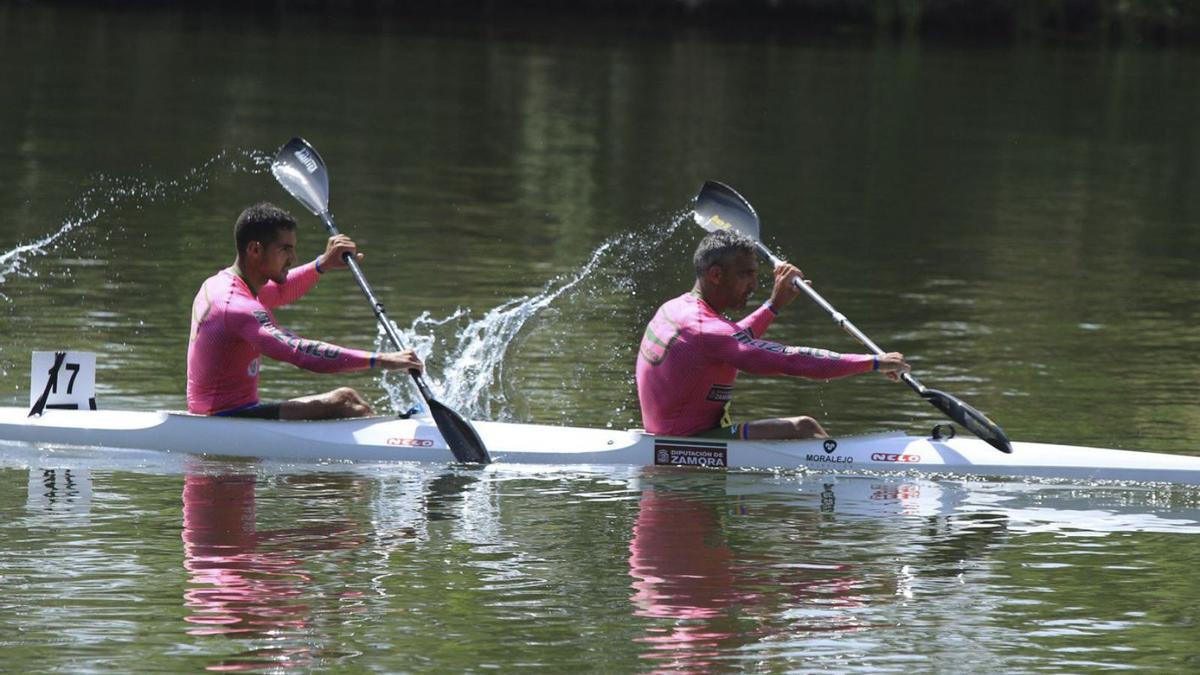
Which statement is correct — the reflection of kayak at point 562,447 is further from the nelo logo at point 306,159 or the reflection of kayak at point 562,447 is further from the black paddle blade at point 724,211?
the nelo logo at point 306,159

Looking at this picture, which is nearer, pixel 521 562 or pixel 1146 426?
pixel 521 562

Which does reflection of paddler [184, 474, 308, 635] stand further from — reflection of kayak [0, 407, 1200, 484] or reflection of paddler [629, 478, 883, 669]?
reflection of paddler [629, 478, 883, 669]

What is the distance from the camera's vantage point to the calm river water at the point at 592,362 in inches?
397

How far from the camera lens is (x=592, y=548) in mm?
11609

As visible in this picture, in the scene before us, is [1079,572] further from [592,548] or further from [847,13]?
[847,13]

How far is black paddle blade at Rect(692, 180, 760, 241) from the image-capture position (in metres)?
15.9

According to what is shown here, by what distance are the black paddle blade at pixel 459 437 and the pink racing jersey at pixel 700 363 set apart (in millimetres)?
1089

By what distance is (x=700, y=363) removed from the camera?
1333 centimetres

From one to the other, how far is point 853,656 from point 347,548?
3.10m

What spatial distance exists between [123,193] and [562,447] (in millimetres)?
14854

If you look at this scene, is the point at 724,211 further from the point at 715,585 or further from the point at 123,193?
the point at 123,193

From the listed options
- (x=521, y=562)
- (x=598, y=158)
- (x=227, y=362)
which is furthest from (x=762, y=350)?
(x=598, y=158)

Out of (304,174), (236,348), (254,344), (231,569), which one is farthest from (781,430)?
(304,174)

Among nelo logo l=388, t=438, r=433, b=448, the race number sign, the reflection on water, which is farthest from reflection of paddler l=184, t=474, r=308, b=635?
the race number sign
